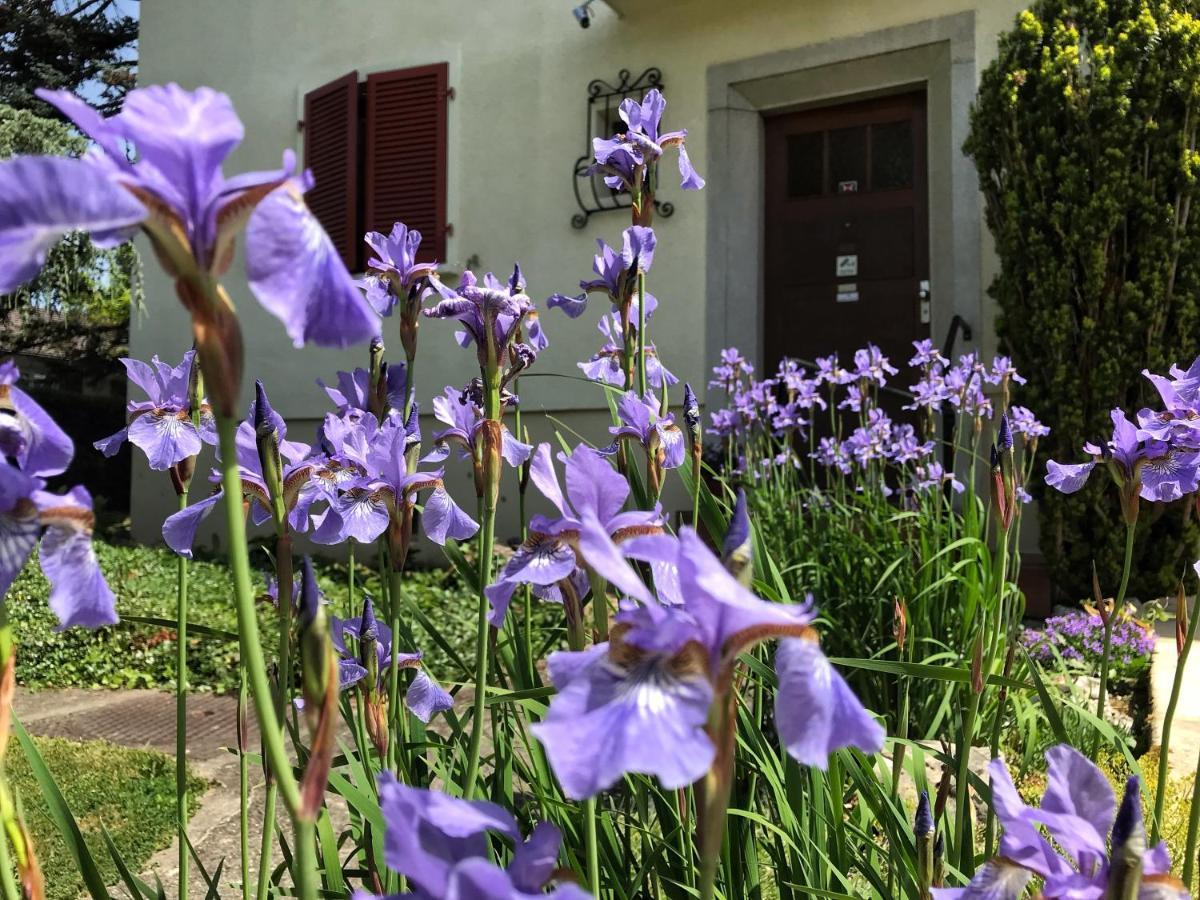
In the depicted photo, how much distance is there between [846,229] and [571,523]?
581 cm

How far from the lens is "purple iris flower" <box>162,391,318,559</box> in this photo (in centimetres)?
100

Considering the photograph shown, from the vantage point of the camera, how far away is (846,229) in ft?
20.4

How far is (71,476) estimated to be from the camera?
10328 mm

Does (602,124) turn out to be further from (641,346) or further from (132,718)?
(641,346)

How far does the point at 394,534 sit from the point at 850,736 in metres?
0.75

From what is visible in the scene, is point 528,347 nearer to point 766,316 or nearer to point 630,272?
point 630,272

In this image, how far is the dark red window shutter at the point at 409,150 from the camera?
7074 mm

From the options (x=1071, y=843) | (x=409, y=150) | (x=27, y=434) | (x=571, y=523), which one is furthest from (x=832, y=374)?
(x=409, y=150)

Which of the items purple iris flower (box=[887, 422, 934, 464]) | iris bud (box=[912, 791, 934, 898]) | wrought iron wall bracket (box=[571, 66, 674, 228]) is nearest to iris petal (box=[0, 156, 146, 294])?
iris bud (box=[912, 791, 934, 898])

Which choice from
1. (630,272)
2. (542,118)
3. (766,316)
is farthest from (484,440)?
(542,118)

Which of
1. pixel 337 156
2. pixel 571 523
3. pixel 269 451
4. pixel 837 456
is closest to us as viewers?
pixel 571 523

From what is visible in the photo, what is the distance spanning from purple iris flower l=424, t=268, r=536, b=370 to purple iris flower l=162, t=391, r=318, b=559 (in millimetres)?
341

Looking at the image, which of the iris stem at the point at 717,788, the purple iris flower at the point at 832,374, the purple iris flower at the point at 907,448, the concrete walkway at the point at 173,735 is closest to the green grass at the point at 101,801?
the concrete walkway at the point at 173,735

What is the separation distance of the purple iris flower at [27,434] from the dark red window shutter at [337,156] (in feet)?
22.1
